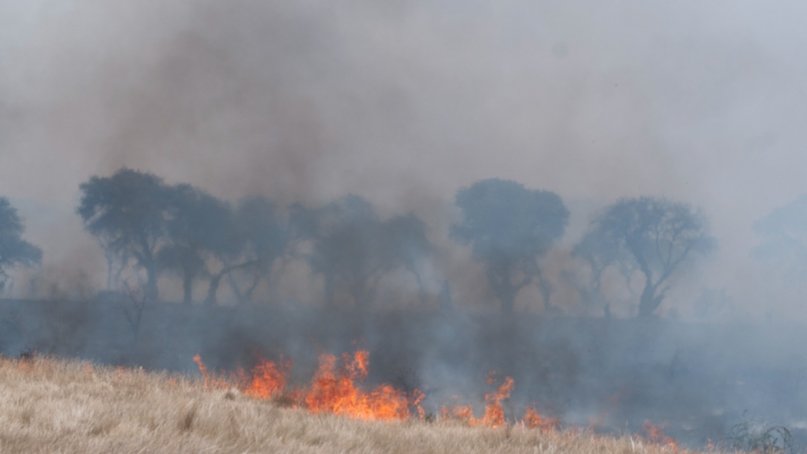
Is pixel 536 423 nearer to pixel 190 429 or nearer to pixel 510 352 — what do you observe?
pixel 190 429

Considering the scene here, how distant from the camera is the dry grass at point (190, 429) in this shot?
7.50 m

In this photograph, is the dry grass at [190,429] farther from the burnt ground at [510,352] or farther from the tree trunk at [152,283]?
the tree trunk at [152,283]

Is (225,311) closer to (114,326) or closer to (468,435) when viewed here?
(114,326)

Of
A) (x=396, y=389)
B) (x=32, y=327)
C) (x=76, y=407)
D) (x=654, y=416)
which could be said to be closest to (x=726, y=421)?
(x=654, y=416)

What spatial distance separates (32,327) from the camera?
5812 cm

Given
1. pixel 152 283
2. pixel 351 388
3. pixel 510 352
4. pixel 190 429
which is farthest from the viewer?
pixel 152 283

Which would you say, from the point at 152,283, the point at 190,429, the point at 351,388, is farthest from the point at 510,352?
the point at 190,429

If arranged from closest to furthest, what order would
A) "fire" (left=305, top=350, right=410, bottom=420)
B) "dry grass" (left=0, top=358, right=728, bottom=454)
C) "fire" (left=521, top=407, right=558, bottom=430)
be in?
"dry grass" (left=0, top=358, right=728, bottom=454) → "fire" (left=521, top=407, right=558, bottom=430) → "fire" (left=305, top=350, right=410, bottom=420)

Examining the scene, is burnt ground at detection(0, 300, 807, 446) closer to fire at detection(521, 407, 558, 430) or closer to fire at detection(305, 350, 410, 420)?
fire at detection(305, 350, 410, 420)

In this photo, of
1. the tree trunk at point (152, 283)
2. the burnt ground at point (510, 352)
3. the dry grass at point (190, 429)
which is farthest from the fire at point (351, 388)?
the tree trunk at point (152, 283)

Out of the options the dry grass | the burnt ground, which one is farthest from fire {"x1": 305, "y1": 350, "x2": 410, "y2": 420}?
the dry grass

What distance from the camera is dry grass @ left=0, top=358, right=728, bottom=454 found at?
24.6 feet

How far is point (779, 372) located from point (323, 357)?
31.5m

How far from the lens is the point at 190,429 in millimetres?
8633
